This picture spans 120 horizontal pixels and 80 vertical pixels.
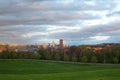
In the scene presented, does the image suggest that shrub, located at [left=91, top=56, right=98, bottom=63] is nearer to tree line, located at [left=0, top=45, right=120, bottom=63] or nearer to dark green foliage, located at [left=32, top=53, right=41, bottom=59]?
tree line, located at [left=0, top=45, right=120, bottom=63]

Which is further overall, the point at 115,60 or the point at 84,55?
the point at 84,55

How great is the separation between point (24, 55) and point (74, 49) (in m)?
12.7

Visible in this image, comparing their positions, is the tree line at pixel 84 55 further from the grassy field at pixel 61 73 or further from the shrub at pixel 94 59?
the grassy field at pixel 61 73

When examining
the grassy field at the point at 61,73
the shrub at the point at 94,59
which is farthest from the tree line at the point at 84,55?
the grassy field at the point at 61,73

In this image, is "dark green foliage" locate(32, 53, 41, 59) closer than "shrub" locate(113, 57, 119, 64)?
No

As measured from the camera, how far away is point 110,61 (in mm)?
51812

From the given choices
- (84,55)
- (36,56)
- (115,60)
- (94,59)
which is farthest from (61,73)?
(36,56)

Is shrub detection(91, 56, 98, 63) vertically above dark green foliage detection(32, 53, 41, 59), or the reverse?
dark green foliage detection(32, 53, 41, 59)

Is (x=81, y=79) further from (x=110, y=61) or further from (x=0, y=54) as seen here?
(x=0, y=54)

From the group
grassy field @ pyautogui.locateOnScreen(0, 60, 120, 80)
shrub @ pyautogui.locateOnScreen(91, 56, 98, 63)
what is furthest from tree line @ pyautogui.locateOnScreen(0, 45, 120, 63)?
grassy field @ pyautogui.locateOnScreen(0, 60, 120, 80)

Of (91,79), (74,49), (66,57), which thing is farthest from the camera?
(74,49)

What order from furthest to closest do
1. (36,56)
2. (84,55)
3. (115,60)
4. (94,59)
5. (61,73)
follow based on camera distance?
1. (36,56)
2. (84,55)
3. (94,59)
4. (115,60)
5. (61,73)

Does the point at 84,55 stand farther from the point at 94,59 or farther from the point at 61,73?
the point at 61,73

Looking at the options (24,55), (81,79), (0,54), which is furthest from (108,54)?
(81,79)
